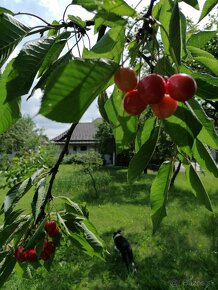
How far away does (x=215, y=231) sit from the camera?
8227 mm

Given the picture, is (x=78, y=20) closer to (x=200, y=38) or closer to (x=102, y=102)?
(x=102, y=102)

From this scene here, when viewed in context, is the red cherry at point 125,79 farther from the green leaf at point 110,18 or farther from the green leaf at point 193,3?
the green leaf at point 193,3

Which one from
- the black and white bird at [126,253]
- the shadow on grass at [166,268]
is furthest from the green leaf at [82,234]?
the black and white bird at [126,253]

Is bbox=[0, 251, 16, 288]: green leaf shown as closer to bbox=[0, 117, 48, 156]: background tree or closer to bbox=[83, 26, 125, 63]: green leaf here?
bbox=[83, 26, 125, 63]: green leaf

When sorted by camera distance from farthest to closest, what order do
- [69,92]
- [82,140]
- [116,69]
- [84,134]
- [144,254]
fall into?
[84,134] < [82,140] < [144,254] < [116,69] < [69,92]

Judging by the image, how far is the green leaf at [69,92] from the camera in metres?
0.50

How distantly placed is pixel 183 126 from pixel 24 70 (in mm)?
311

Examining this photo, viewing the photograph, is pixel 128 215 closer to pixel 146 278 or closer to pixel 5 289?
pixel 146 278

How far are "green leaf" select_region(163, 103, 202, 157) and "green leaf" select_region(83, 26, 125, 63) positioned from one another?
0.15m

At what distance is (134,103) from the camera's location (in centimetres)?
62

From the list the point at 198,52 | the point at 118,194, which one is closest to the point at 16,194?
the point at 198,52

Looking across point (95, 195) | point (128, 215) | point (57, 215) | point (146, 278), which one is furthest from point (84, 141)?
point (57, 215)

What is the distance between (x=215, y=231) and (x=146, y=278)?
2915 millimetres

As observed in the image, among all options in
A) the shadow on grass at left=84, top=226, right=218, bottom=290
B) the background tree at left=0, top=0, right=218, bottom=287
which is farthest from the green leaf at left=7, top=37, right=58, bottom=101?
the shadow on grass at left=84, top=226, right=218, bottom=290
